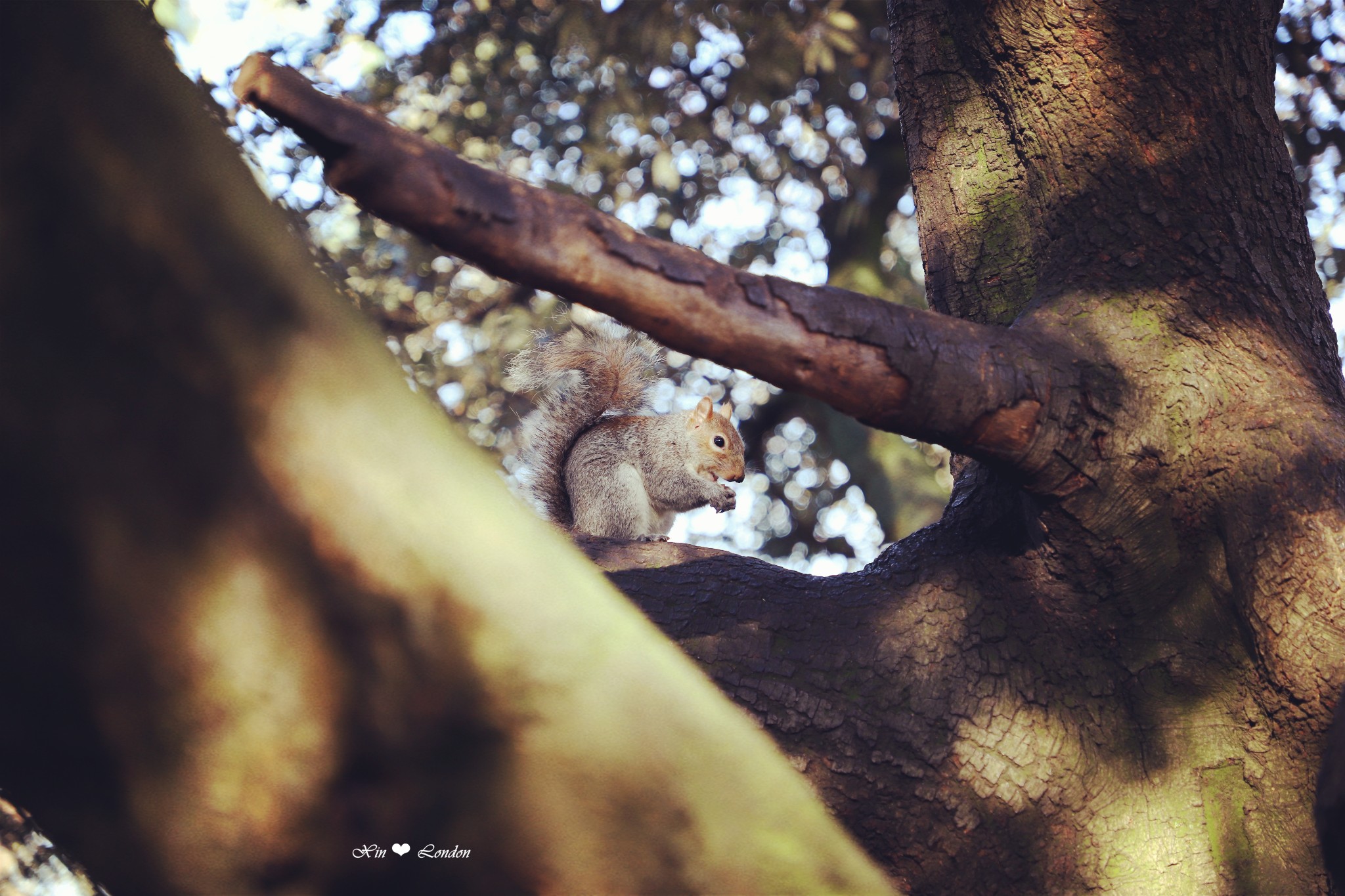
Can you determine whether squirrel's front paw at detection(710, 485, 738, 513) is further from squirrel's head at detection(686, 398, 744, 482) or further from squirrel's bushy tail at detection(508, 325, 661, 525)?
squirrel's bushy tail at detection(508, 325, 661, 525)

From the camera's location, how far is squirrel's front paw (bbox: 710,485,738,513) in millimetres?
3510

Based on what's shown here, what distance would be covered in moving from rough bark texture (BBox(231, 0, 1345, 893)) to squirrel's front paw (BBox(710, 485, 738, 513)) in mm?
1885

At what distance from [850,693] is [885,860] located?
0.22m

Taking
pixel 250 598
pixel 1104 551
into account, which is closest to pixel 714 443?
pixel 1104 551

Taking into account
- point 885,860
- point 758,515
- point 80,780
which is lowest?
point 885,860

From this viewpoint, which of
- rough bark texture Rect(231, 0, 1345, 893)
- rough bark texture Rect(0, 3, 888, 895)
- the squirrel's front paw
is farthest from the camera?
the squirrel's front paw

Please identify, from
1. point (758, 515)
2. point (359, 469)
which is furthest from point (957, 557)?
point (758, 515)

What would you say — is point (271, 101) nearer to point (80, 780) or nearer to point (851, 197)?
point (80, 780)

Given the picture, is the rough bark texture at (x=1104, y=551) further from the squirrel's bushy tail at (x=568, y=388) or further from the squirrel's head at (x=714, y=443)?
the squirrel's head at (x=714, y=443)

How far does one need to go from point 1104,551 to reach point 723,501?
2.19 metres

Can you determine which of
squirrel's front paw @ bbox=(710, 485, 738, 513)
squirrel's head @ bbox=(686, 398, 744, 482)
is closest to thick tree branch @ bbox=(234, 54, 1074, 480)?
squirrel's front paw @ bbox=(710, 485, 738, 513)

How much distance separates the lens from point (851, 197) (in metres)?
4.90

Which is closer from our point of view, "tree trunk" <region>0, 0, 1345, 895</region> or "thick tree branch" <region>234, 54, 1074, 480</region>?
"thick tree branch" <region>234, 54, 1074, 480</region>

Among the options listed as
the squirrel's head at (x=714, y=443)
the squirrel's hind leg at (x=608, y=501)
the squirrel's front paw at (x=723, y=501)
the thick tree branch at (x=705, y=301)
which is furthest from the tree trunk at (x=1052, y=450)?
the squirrel's head at (x=714, y=443)
